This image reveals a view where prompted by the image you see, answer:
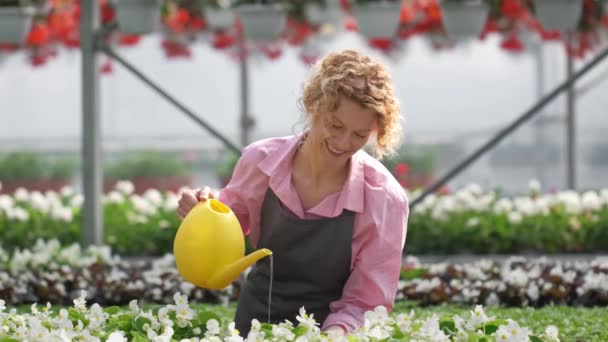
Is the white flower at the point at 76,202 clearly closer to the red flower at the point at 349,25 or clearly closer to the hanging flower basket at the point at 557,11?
the red flower at the point at 349,25

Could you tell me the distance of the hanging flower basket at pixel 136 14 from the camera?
6.14 meters

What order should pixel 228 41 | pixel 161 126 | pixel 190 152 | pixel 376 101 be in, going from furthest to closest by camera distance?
1. pixel 161 126
2. pixel 190 152
3. pixel 228 41
4. pixel 376 101

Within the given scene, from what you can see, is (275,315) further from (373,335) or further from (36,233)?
(36,233)

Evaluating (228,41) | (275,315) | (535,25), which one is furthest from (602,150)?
(275,315)

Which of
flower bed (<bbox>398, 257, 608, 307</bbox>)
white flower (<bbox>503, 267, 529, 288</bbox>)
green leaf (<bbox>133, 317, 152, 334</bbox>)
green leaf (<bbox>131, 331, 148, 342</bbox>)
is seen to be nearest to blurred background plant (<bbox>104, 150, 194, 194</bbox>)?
flower bed (<bbox>398, 257, 608, 307</bbox>)

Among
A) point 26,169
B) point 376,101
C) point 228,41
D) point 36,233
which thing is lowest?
point 26,169

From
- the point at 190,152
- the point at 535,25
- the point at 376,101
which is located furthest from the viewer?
the point at 190,152

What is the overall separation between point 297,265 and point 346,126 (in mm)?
539

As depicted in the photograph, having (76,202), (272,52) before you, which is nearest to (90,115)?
(76,202)

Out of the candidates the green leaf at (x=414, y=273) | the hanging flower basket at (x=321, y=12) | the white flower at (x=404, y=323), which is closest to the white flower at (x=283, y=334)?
the white flower at (x=404, y=323)

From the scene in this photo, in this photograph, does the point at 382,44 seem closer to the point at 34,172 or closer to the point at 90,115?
the point at 90,115

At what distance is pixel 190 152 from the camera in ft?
44.7

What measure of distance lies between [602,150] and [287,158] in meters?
10.3

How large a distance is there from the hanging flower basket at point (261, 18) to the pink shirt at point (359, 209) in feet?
12.2
